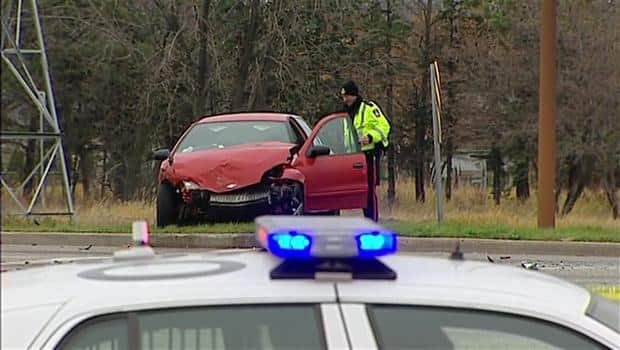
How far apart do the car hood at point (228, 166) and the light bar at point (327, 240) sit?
24.8 ft

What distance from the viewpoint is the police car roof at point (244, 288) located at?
2.18m

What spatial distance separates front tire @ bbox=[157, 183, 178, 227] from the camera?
1038cm

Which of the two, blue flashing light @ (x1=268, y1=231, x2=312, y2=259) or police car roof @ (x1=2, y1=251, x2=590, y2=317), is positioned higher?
blue flashing light @ (x1=268, y1=231, x2=312, y2=259)

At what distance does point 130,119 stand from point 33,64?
36.2 feet

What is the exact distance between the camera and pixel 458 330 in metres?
2.29

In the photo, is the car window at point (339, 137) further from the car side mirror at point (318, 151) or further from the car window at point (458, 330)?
the car window at point (458, 330)

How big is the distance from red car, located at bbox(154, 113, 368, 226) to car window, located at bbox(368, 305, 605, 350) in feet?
24.2

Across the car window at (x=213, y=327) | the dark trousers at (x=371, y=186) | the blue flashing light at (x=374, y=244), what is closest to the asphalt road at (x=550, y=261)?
the dark trousers at (x=371, y=186)

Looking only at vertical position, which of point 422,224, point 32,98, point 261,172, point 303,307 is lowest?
point 422,224

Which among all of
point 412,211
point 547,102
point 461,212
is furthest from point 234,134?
point 461,212

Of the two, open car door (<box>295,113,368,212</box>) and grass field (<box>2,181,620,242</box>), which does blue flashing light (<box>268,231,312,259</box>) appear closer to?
grass field (<box>2,181,620,242</box>)

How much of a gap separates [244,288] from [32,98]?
110 cm

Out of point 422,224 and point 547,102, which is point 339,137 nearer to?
point 422,224

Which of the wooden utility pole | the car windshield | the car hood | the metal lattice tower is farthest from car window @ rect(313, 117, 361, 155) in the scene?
the metal lattice tower
